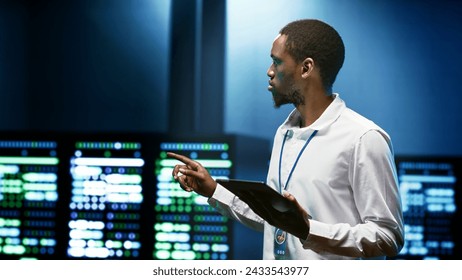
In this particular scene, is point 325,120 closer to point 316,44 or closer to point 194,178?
point 316,44

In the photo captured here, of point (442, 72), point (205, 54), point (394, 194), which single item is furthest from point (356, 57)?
point (394, 194)

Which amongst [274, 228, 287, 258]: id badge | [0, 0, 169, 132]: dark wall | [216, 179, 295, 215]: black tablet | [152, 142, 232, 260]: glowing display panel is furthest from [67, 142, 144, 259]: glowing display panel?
[216, 179, 295, 215]: black tablet

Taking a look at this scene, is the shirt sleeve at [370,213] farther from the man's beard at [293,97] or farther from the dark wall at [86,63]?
the dark wall at [86,63]

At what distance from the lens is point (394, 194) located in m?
1.58

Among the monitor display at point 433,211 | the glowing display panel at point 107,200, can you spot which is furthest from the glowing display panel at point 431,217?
the glowing display panel at point 107,200

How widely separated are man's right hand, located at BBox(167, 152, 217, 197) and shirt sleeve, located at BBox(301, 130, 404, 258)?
0.96ft

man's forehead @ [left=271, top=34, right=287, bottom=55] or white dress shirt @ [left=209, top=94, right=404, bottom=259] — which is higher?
man's forehead @ [left=271, top=34, right=287, bottom=55]

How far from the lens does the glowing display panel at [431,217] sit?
3055 millimetres

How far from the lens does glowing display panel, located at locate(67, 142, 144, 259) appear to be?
10.3 feet

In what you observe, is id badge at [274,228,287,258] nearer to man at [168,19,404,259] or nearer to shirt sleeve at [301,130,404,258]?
man at [168,19,404,259]

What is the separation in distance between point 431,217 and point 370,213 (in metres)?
1.59

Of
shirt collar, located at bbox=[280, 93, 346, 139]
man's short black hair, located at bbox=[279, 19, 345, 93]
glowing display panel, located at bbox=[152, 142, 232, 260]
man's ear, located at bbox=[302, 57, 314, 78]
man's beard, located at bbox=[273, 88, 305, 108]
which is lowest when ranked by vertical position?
glowing display panel, located at bbox=[152, 142, 232, 260]

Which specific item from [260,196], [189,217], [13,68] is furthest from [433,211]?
[13,68]

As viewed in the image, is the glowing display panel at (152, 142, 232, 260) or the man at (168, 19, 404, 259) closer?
the man at (168, 19, 404, 259)
